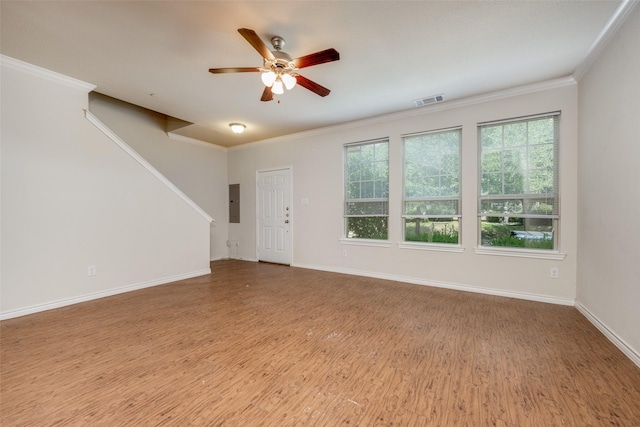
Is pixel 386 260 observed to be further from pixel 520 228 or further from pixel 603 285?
pixel 603 285

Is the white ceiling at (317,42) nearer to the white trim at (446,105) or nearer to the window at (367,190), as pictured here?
the white trim at (446,105)

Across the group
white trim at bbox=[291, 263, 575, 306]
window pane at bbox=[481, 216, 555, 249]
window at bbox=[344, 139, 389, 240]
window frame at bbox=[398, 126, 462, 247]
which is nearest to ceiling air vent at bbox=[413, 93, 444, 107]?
window frame at bbox=[398, 126, 462, 247]

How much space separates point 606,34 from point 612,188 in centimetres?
137

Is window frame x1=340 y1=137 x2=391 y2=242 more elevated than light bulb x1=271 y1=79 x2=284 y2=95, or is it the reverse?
light bulb x1=271 y1=79 x2=284 y2=95

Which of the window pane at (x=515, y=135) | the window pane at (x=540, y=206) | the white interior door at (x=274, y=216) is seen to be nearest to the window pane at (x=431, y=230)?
the window pane at (x=540, y=206)

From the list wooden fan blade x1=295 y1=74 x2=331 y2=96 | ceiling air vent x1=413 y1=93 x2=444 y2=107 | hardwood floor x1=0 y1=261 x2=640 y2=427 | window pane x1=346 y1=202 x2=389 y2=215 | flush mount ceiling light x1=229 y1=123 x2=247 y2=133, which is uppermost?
ceiling air vent x1=413 y1=93 x2=444 y2=107

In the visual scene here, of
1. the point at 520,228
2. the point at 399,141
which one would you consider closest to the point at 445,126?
the point at 399,141

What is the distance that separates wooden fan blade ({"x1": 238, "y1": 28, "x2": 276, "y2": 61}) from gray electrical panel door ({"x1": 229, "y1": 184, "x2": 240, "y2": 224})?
4.42m

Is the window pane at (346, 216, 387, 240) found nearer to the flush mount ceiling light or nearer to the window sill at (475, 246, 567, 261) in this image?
the window sill at (475, 246, 567, 261)

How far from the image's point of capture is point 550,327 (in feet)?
8.46

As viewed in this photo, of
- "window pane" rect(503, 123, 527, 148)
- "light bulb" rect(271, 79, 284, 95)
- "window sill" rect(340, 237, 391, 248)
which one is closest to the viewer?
"light bulb" rect(271, 79, 284, 95)

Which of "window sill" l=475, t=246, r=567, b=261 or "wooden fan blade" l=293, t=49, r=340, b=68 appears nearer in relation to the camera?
"wooden fan blade" l=293, t=49, r=340, b=68

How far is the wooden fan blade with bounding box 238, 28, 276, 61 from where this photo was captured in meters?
1.93

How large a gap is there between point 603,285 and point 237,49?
421 cm
